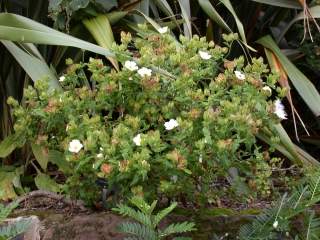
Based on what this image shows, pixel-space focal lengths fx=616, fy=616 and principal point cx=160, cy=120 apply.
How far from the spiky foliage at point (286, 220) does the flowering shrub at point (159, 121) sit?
0.58 feet

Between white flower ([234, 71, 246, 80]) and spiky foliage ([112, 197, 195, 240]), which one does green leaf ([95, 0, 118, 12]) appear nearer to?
white flower ([234, 71, 246, 80])

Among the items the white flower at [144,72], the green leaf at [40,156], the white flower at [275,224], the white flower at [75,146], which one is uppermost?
the white flower at [144,72]

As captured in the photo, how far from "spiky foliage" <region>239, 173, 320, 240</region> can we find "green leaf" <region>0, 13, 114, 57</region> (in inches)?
30.9

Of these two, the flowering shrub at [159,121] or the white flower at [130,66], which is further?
the white flower at [130,66]

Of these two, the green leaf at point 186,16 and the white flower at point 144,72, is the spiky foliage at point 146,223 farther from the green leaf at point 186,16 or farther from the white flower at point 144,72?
the green leaf at point 186,16

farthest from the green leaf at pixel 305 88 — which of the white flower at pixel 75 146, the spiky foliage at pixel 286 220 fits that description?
the white flower at pixel 75 146

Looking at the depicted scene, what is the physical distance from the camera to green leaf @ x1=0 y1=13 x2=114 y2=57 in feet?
6.97

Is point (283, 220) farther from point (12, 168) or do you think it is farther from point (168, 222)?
point (12, 168)

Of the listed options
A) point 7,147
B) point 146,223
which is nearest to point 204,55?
point 146,223

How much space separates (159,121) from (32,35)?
56 centimetres

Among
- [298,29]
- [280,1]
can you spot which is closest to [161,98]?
[280,1]

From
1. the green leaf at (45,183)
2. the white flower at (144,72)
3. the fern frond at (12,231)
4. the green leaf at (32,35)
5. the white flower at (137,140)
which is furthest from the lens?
the green leaf at (45,183)

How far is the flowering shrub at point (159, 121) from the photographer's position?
180 centimetres

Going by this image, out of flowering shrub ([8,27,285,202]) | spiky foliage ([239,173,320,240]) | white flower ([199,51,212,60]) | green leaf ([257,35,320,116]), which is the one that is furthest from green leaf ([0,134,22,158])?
green leaf ([257,35,320,116])
